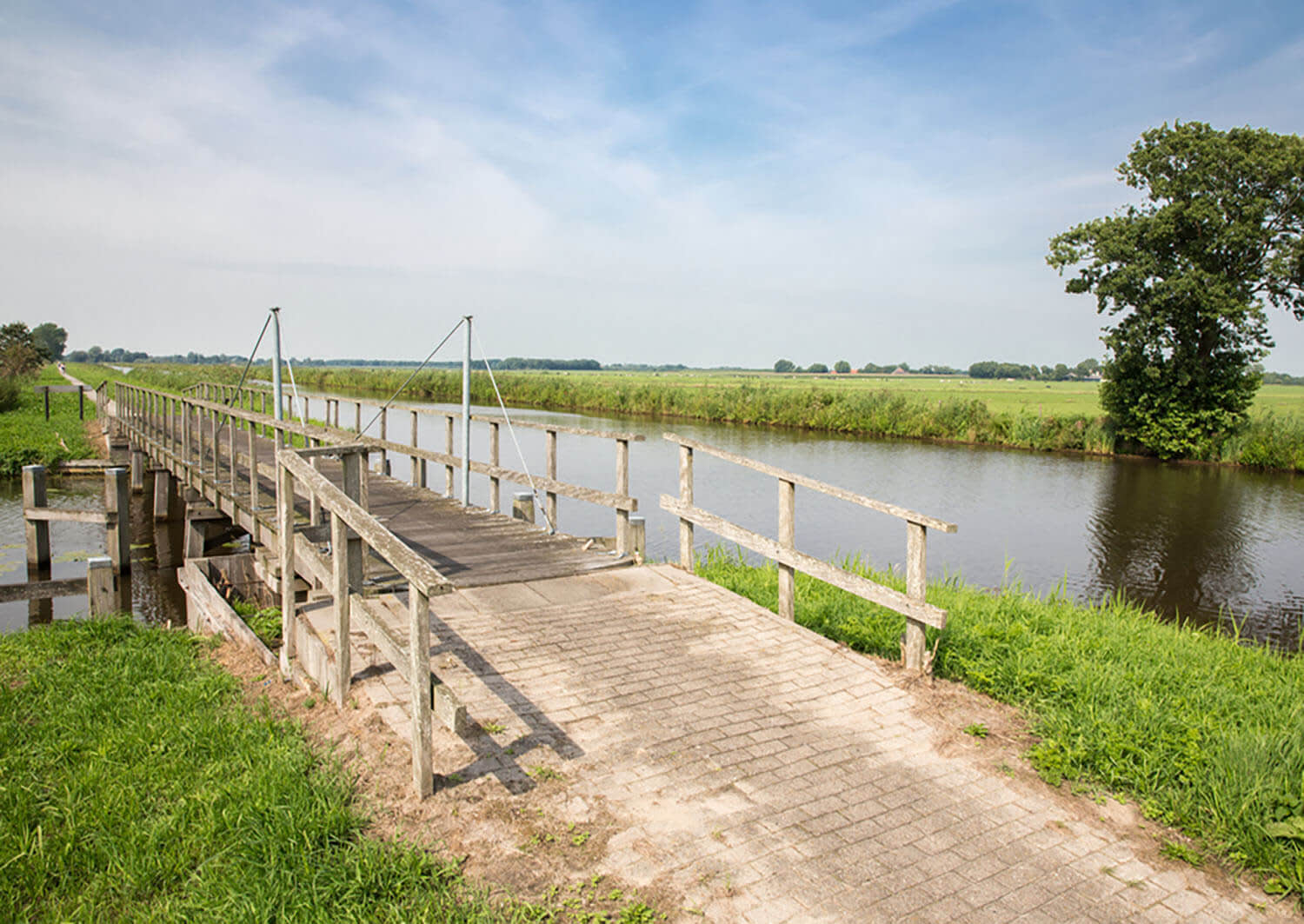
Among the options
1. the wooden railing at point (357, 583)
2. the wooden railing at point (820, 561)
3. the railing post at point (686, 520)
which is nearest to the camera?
the wooden railing at point (357, 583)

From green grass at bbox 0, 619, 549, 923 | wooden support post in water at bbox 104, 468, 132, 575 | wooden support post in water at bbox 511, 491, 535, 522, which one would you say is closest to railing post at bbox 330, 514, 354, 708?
green grass at bbox 0, 619, 549, 923

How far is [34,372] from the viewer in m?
49.6

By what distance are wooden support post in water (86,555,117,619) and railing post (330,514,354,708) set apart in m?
5.21

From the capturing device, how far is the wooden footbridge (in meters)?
3.30

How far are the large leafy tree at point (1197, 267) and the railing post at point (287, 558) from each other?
31578 millimetres

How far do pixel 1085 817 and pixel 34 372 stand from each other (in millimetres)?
60282

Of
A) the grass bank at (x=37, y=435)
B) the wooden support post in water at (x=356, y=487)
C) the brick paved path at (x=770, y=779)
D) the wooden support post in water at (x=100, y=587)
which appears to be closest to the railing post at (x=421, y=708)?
the brick paved path at (x=770, y=779)

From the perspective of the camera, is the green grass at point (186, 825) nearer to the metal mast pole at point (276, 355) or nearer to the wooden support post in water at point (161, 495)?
the metal mast pole at point (276, 355)

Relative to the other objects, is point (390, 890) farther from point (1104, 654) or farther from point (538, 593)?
point (1104, 654)

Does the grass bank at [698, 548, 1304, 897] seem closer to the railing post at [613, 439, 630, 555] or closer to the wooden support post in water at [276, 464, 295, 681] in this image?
the railing post at [613, 439, 630, 555]

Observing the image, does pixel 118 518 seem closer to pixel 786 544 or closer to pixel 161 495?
pixel 161 495

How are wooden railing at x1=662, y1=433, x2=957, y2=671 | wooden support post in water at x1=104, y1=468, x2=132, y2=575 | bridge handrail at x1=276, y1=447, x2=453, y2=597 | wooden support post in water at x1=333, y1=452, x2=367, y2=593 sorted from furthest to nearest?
wooden support post in water at x1=104, y1=468, x2=132, y2=575 < wooden railing at x1=662, y1=433, x2=957, y2=671 < wooden support post in water at x1=333, y1=452, x2=367, y2=593 < bridge handrail at x1=276, y1=447, x2=453, y2=597

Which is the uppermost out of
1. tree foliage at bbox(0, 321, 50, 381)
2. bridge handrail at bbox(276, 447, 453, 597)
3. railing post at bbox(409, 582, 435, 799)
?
tree foliage at bbox(0, 321, 50, 381)

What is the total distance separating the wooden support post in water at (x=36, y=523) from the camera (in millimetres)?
10344
